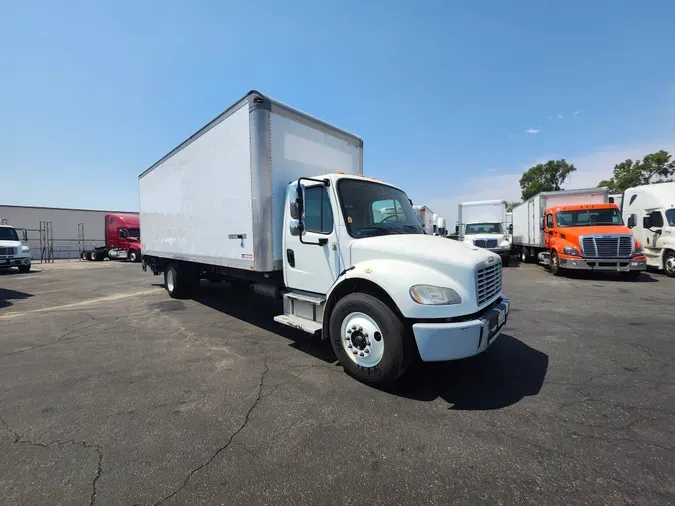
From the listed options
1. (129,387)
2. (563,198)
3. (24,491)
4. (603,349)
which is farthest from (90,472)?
(563,198)

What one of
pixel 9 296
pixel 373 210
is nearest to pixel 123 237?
pixel 9 296

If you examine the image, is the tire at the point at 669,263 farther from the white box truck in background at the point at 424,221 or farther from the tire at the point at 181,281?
the tire at the point at 181,281

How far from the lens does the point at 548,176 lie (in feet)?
148

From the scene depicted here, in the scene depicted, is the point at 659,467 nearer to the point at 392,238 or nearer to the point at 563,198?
the point at 392,238

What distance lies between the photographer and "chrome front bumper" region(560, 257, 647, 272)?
10562 mm

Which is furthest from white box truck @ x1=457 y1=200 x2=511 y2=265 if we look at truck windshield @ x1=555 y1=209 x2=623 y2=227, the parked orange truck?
truck windshield @ x1=555 y1=209 x2=623 y2=227

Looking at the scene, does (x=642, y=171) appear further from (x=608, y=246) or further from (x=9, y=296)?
(x=9, y=296)

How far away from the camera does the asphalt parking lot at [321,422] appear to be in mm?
2129

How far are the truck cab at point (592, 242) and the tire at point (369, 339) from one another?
11164 millimetres

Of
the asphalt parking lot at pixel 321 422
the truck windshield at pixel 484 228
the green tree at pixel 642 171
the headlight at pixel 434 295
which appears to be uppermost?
the green tree at pixel 642 171

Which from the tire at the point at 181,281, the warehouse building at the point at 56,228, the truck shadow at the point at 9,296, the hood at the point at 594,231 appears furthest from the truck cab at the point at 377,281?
the warehouse building at the point at 56,228

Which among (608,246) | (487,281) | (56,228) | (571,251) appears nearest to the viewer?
(487,281)

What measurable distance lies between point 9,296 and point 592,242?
19062mm

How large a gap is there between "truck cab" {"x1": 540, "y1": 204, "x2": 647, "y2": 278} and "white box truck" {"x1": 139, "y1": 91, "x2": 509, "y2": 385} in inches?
373
